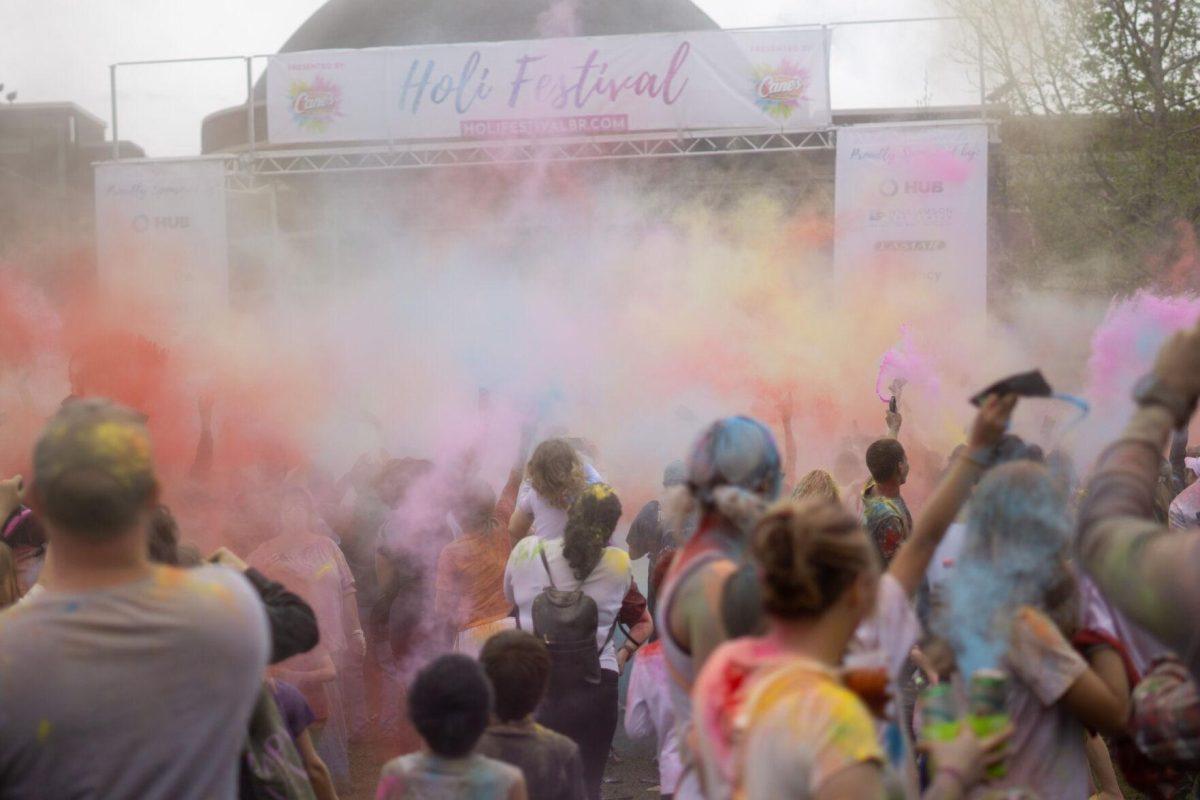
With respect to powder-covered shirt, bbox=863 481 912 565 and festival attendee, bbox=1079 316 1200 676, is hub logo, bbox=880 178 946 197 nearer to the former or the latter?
powder-covered shirt, bbox=863 481 912 565

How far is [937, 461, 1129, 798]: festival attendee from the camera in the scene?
3.00 metres

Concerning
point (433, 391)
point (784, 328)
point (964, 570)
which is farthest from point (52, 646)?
point (433, 391)

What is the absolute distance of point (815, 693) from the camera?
2184 millimetres

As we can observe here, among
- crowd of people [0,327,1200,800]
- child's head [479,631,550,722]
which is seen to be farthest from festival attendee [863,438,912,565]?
child's head [479,631,550,722]

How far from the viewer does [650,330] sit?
57.1 feet

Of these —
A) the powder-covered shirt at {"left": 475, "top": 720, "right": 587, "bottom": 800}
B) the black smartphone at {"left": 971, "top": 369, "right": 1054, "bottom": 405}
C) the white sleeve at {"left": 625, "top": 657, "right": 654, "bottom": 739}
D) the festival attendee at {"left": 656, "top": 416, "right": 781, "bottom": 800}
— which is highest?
the black smartphone at {"left": 971, "top": 369, "right": 1054, "bottom": 405}

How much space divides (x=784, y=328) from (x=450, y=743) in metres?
13.6

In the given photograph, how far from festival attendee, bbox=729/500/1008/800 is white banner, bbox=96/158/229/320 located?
15170 millimetres

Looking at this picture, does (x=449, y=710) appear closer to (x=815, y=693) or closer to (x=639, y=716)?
(x=815, y=693)

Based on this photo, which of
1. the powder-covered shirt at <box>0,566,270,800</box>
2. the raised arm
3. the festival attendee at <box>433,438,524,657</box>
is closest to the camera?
the powder-covered shirt at <box>0,566,270,800</box>

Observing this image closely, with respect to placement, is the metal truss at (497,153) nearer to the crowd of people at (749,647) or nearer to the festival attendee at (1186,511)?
the festival attendee at (1186,511)

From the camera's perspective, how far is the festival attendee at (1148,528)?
7.11 feet

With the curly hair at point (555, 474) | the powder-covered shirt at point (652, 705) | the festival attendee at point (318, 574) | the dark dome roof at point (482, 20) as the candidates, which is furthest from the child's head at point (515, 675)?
the dark dome roof at point (482, 20)

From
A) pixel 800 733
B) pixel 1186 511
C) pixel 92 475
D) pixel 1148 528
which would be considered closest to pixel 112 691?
pixel 92 475
